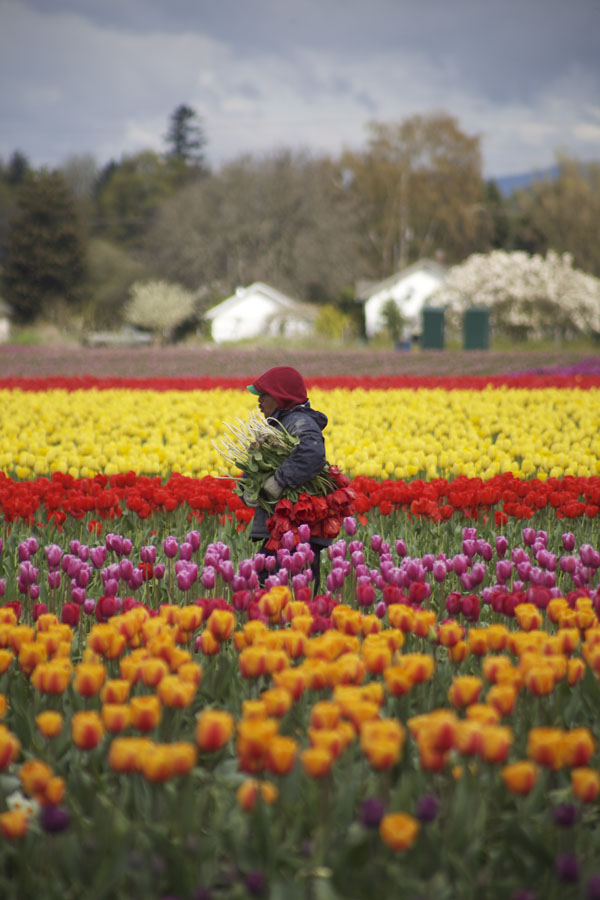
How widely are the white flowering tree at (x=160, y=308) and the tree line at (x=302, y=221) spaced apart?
12.4 ft

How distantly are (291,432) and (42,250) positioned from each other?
5041 cm

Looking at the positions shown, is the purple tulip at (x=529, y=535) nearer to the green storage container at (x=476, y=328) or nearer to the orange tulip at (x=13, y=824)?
the orange tulip at (x=13, y=824)

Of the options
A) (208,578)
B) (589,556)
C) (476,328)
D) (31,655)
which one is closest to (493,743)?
(31,655)

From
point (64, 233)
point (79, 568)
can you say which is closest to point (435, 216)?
point (64, 233)

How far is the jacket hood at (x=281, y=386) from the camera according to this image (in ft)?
14.3

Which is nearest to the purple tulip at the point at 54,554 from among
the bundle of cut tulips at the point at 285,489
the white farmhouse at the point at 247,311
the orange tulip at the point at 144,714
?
the bundle of cut tulips at the point at 285,489

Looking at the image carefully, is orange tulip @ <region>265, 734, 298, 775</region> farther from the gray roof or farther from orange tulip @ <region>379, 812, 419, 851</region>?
the gray roof

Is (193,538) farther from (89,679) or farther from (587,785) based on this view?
(587,785)

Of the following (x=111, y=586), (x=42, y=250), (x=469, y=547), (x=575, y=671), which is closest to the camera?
(x=575, y=671)

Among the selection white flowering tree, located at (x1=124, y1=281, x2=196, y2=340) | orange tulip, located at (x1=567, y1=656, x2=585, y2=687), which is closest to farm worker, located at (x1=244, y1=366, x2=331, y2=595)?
orange tulip, located at (x1=567, y1=656, x2=585, y2=687)

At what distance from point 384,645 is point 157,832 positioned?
765 mm

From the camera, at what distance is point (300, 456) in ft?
13.8

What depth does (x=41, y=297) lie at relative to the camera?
170ft

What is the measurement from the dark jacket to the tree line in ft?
161
